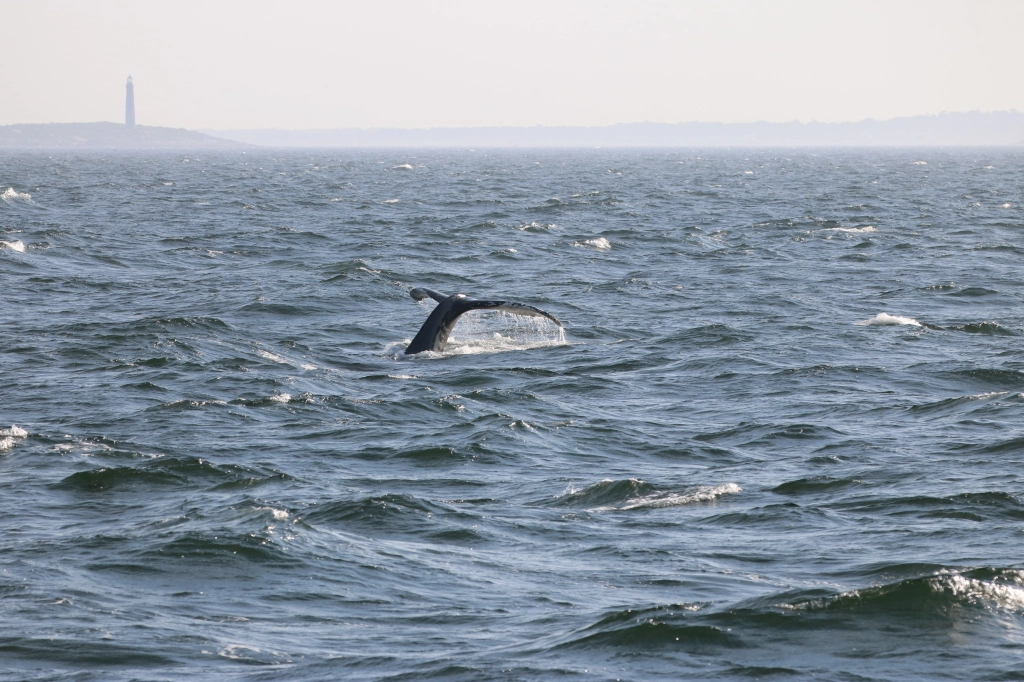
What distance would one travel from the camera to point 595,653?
32.1 ft

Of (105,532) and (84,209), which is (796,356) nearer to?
(105,532)

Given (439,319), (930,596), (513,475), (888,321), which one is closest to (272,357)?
(439,319)

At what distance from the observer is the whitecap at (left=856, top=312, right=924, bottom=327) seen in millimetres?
26641

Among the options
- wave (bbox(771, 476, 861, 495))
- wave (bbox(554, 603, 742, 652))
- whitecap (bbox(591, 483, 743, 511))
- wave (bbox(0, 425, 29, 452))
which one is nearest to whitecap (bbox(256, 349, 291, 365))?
wave (bbox(0, 425, 29, 452))

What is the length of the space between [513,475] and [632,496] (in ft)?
5.51

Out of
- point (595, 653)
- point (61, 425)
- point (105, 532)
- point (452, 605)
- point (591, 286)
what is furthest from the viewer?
point (591, 286)

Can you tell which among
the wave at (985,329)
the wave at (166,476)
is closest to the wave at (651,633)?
the wave at (166,476)

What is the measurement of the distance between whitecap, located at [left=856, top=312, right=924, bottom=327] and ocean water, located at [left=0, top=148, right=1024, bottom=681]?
0.31 feet

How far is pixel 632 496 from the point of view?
14695mm

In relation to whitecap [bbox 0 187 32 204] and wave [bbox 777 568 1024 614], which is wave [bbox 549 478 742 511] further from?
whitecap [bbox 0 187 32 204]

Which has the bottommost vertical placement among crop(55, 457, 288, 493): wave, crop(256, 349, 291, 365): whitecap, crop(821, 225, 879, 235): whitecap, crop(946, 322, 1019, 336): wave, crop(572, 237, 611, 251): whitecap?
crop(55, 457, 288, 493): wave

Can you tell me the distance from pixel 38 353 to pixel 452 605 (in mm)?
14105

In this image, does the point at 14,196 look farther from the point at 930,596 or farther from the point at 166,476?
the point at 930,596

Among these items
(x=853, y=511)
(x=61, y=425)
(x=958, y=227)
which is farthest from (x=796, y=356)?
(x=958, y=227)
